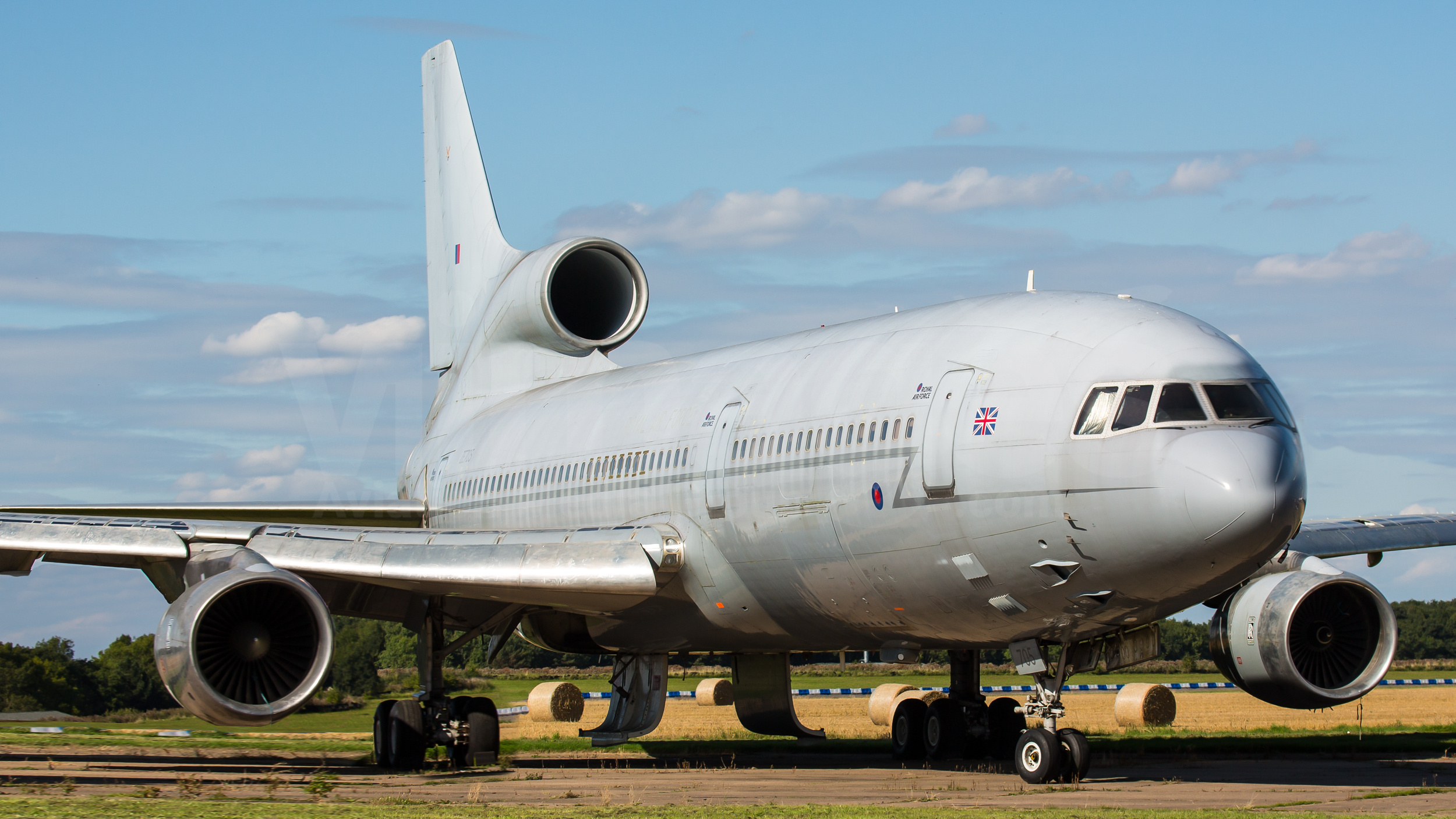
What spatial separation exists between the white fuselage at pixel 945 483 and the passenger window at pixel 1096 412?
8 centimetres

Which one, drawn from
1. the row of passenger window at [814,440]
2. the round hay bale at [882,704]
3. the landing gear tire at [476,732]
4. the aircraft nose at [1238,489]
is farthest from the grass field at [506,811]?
the round hay bale at [882,704]

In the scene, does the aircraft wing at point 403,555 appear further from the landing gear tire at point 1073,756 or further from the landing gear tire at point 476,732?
the landing gear tire at point 1073,756

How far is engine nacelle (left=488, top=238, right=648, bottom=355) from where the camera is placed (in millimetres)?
23531

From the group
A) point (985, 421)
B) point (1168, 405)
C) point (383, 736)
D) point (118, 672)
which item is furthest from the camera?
point (118, 672)

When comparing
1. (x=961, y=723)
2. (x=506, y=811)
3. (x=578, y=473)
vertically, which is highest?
(x=578, y=473)

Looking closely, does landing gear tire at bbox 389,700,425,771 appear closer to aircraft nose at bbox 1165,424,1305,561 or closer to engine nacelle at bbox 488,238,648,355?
engine nacelle at bbox 488,238,648,355

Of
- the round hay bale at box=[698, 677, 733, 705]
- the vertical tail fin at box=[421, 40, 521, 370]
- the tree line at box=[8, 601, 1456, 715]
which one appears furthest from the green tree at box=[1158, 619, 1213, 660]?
the vertical tail fin at box=[421, 40, 521, 370]

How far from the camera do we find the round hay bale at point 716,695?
3428cm

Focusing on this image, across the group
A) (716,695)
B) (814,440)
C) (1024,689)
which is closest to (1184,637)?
(1024,689)

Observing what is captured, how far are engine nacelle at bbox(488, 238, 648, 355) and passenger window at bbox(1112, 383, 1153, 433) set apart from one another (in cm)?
1255

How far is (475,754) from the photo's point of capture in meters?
18.6

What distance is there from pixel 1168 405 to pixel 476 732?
33.6 ft

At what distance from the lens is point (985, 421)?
12648 millimetres

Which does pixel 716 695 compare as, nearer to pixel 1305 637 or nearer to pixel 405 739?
pixel 405 739
